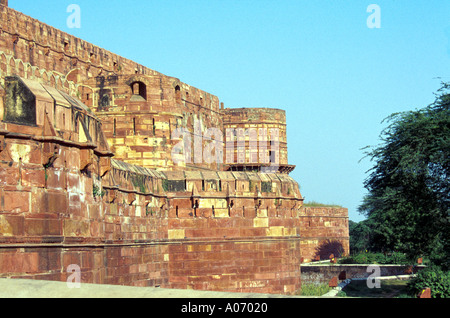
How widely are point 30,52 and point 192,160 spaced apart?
349 inches

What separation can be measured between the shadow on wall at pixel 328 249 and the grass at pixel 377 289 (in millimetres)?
11501

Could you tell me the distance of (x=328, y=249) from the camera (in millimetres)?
41188

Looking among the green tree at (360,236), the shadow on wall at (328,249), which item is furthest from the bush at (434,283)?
the green tree at (360,236)

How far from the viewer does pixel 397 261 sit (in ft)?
115

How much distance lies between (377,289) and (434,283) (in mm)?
6291

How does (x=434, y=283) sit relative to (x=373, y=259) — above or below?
above

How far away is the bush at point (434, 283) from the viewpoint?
20233mm

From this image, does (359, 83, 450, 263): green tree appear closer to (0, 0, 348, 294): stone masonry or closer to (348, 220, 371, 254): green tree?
(0, 0, 348, 294): stone masonry

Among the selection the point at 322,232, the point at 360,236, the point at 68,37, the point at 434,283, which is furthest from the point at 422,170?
the point at 360,236

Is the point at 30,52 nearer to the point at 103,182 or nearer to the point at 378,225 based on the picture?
the point at 103,182

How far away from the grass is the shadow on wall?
11501mm

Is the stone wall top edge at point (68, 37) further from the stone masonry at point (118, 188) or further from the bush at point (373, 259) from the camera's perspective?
the bush at point (373, 259)

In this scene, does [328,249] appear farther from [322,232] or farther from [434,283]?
[434,283]
